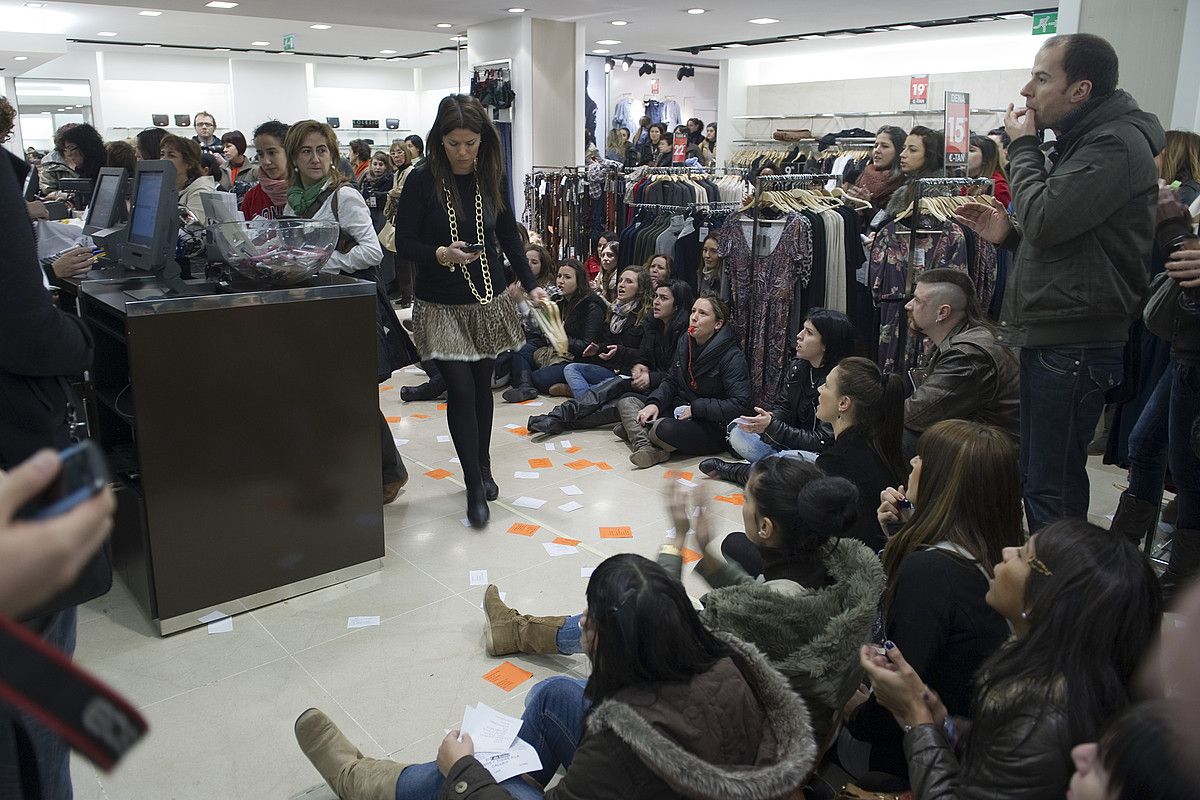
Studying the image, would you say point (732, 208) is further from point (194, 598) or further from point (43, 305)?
point (43, 305)

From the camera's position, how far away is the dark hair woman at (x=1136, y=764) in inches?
34.6

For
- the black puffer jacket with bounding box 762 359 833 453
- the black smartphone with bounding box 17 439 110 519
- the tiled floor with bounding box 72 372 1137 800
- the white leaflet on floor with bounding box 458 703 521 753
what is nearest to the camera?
the black smartphone with bounding box 17 439 110 519

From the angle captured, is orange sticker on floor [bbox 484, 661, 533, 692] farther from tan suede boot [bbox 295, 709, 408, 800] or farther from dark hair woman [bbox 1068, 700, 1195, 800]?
dark hair woman [bbox 1068, 700, 1195, 800]

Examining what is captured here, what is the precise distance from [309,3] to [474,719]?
7635 millimetres

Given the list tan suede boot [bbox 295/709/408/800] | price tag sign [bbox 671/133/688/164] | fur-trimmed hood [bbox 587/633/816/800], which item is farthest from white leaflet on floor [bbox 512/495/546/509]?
price tag sign [bbox 671/133/688/164]

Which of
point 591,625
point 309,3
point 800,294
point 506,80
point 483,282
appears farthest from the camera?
point 506,80

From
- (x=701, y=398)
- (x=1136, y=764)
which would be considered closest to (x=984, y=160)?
(x=701, y=398)

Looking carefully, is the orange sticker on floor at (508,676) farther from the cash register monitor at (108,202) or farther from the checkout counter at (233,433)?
the cash register monitor at (108,202)

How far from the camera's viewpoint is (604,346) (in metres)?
5.91

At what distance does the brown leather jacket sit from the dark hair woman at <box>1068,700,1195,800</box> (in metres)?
2.49

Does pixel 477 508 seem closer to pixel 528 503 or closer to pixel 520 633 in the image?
pixel 528 503

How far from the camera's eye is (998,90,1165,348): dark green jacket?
→ 264 cm

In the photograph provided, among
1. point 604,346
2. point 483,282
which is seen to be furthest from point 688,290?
point 483,282

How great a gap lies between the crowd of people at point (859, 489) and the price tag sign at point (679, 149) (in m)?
6.74
